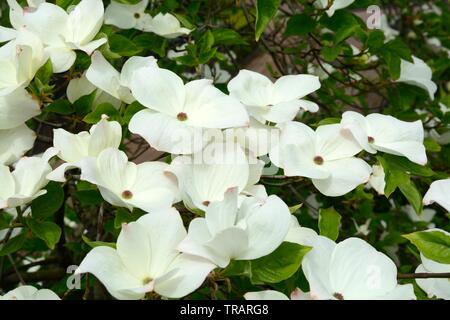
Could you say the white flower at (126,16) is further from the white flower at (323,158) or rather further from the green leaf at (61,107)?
the white flower at (323,158)

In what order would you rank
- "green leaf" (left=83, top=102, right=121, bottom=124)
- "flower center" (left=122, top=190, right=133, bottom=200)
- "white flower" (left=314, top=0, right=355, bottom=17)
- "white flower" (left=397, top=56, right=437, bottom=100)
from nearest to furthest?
"flower center" (left=122, top=190, right=133, bottom=200), "green leaf" (left=83, top=102, right=121, bottom=124), "white flower" (left=314, top=0, right=355, bottom=17), "white flower" (left=397, top=56, right=437, bottom=100)

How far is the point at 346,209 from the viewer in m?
1.19

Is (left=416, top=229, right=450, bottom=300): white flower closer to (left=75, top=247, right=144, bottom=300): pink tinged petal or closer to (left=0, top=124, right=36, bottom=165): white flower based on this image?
(left=75, top=247, right=144, bottom=300): pink tinged petal

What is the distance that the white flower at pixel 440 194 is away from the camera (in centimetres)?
57

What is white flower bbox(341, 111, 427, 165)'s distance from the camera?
634 millimetres

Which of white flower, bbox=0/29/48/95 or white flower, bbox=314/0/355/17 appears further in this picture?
white flower, bbox=314/0/355/17

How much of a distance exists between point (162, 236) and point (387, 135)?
307mm

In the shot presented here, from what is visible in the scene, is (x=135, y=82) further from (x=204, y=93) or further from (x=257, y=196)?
(x=257, y=196)

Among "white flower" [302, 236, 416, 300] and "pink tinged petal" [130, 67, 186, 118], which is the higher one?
"pink tinged petal" [130, 67, 186, 118]

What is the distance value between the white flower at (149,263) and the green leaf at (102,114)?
0.69 feet

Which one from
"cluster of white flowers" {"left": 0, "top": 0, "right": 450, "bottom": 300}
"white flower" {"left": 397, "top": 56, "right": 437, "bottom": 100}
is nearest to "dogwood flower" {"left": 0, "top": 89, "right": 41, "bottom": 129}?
"cluster of white flowers" {"left": 0, "top": 0, "right": 450, "bottom": 300}

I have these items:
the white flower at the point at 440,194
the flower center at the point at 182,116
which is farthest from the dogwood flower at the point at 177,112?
the white flower at the point at 440,194

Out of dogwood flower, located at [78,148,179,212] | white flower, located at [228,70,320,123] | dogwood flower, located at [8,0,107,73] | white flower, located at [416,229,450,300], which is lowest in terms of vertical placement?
white flower, located at [416,229,450,300]

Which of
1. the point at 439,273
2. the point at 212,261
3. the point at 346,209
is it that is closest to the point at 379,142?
the point at 439,273
